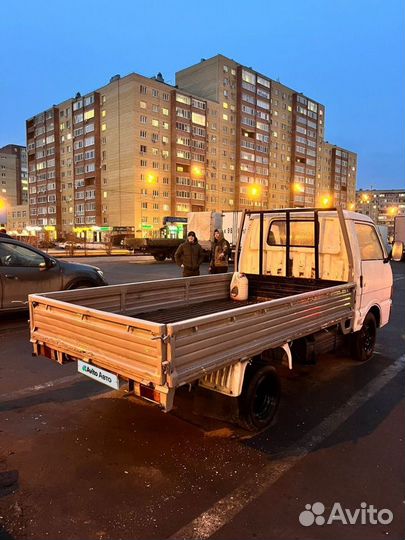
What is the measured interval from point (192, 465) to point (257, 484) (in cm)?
56

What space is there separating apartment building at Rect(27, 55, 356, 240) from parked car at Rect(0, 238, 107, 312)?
2410 inches

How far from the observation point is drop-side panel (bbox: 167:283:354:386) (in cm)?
283

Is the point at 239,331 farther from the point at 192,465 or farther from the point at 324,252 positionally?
the point at 324,252

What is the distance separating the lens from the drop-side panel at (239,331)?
2828 millimetres

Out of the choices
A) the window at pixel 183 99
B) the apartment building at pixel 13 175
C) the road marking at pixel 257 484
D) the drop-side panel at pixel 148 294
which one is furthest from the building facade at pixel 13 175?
the road marking at pixel 257 484

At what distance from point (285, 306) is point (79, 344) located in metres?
1.97

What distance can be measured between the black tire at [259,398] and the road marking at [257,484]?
40cm

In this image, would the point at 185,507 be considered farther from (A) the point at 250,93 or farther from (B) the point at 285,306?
(A) the point at 250,93

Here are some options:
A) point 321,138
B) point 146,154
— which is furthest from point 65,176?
point 321,138

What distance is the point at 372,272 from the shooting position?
5.75m

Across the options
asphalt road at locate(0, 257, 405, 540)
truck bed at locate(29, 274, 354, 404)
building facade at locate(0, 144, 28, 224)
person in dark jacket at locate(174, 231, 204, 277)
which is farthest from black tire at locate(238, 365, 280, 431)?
building facade at locate(0, 144, 28, 224)

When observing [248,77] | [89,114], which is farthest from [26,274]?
[248,77]

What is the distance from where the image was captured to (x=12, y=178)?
12925 centimetres

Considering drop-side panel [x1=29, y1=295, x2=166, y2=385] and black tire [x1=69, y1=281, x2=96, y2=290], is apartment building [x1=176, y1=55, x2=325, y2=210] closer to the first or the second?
black tire [x1=69, y1=281, x2=96, y2=290]
